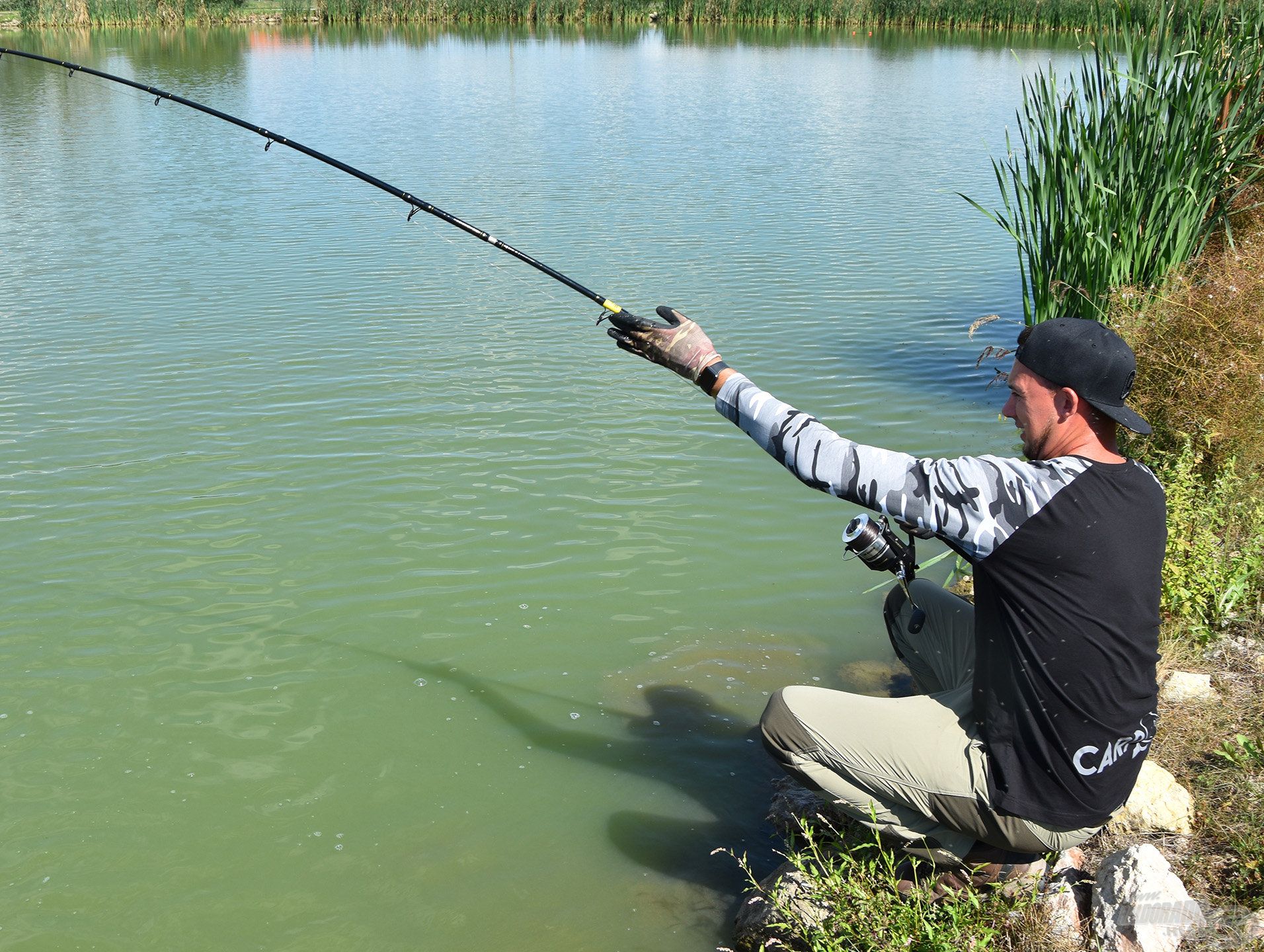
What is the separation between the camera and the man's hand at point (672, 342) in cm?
309

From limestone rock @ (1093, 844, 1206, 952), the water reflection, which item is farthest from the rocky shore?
the water reflection

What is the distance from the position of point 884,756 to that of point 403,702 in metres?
2.20

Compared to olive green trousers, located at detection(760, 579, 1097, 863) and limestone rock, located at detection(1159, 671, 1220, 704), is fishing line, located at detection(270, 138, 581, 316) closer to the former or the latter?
limestone rock, located at detection(1159, 671, 1220, 704)

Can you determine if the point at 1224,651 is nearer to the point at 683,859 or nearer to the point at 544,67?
the point at 683,859

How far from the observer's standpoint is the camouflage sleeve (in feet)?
8.53

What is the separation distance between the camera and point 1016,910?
112 inches

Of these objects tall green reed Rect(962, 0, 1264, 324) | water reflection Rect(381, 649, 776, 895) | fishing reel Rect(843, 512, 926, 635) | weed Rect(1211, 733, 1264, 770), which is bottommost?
water reflection Rect(381, 649, 776, 895)

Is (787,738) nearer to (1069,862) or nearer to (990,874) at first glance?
(990,874)

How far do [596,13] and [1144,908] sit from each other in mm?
35455

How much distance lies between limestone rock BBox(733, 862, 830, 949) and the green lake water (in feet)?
0.40

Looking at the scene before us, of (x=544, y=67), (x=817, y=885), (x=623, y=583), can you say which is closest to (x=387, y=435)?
(x=623, y=583)

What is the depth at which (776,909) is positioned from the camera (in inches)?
122

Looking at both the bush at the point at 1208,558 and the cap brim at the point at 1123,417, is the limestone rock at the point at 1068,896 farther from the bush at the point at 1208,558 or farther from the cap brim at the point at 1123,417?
the bush at the point at 1208,558

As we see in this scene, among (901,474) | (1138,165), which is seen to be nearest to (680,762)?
(901,474)
